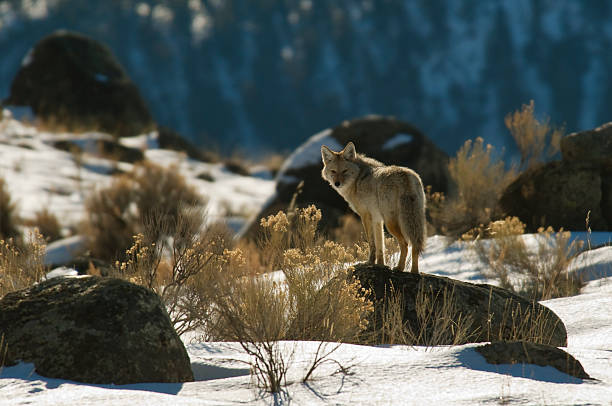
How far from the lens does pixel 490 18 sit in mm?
74250

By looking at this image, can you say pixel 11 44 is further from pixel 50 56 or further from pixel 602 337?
pixel 602 337

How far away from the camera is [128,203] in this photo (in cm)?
1343

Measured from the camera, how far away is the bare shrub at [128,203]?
12430 millimetres

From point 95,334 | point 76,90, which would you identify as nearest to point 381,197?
point 95,334

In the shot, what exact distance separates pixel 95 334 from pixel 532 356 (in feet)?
7.78

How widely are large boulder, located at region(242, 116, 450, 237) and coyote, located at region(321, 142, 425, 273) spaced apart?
6.41m

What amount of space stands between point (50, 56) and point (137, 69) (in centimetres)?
5338

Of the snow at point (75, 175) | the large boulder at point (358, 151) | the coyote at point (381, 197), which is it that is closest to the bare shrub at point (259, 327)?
the coyote at point (381, 197)

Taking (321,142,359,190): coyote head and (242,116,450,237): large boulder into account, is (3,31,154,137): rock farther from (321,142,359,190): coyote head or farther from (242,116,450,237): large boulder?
(321,142,359,190): coyote head

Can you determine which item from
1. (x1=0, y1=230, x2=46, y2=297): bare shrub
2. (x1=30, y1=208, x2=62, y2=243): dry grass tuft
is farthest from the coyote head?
(x1=30, y1=208, x2=62, y2=243): dry grass tuft

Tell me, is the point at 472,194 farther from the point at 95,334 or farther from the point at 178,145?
the point at 178,145

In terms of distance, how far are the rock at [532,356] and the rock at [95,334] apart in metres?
1.69

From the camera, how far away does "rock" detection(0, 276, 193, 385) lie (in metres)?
3.73

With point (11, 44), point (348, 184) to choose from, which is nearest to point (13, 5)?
point (11, 44)
